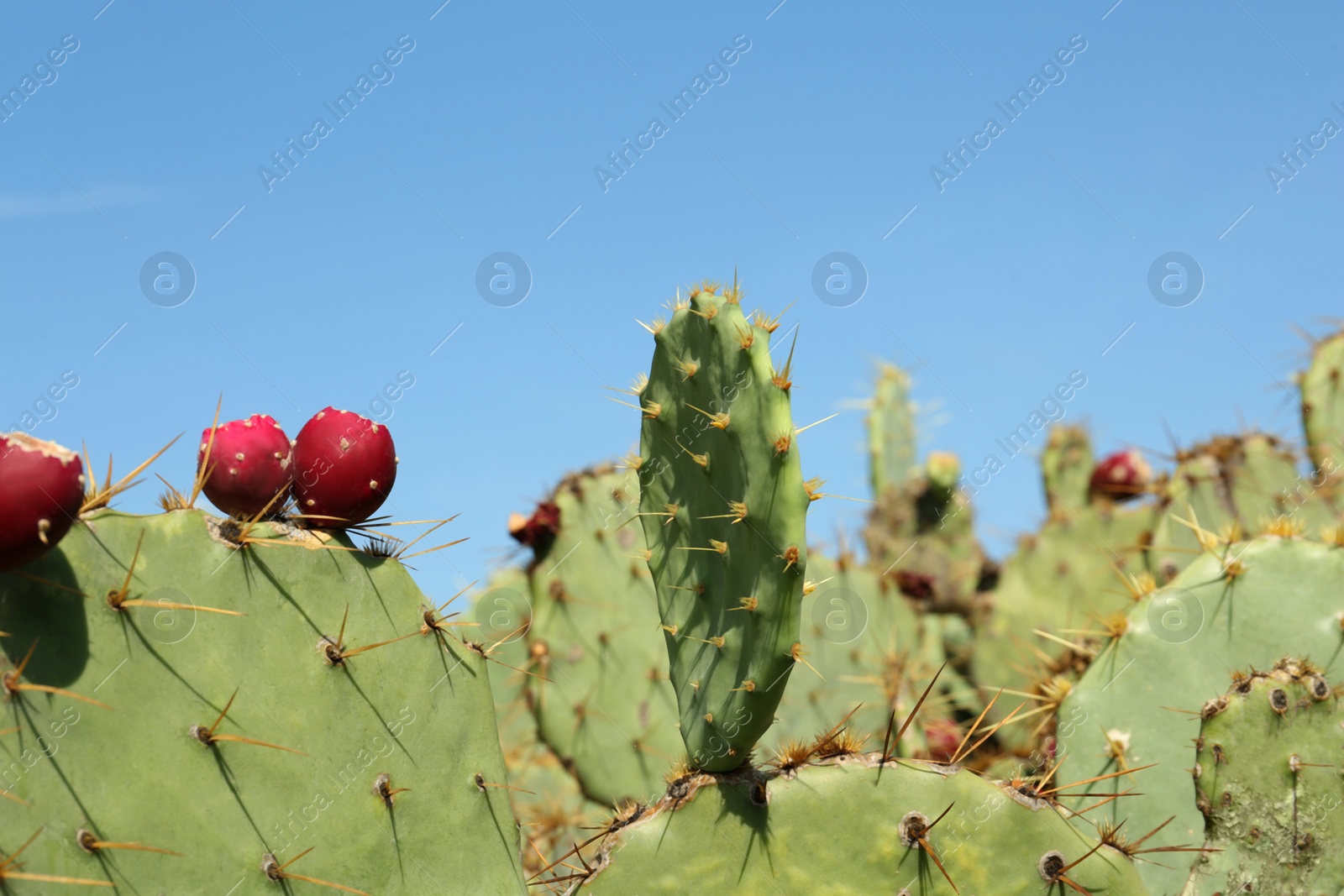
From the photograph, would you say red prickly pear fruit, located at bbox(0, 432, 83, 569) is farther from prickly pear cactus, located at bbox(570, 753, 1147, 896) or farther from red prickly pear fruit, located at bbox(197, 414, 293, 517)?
prickly pear cactus, located at bbox(570, 753, 1147, 896)

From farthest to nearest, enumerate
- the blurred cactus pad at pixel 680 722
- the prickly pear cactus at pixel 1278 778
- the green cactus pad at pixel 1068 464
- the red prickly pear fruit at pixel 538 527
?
the green cactus pad at pixel 1068 464 → the red prickly pear fruit at pixel 538 527 → the prickly pear cactus at pixel 1278 778 → the blurred cactus pad at pixel 680 722

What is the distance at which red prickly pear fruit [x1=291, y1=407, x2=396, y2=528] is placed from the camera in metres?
1.64

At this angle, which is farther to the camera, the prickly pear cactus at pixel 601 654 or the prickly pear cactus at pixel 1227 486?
the prickly pear cactus at pixel 1227 486

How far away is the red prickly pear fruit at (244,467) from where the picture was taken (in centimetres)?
157

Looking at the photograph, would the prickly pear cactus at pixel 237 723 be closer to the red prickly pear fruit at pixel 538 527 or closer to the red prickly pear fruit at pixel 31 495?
the red prickly pear fruit at pixel 31 495

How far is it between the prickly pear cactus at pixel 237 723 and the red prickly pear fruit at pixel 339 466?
62 mm

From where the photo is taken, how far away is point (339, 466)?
1.64 meters

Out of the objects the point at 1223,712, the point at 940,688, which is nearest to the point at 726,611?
the point at 1223,712

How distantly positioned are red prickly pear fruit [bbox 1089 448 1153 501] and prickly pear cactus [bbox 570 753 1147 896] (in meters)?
3.59

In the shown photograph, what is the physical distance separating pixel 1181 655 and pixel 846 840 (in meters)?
1.09

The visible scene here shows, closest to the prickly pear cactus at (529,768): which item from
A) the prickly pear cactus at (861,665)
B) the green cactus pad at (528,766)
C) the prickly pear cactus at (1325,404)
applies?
the green cactus pad at (528,766)

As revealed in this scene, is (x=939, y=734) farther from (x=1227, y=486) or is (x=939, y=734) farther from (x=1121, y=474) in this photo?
(x=1121, y=474)

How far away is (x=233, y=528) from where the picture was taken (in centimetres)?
154

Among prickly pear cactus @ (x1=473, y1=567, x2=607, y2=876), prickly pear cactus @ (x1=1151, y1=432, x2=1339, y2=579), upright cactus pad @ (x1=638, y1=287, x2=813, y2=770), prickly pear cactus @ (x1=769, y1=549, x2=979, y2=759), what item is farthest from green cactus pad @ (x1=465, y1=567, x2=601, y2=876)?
prickly pear cactus @ (x1=1151, y1=432, x2=1339, y2=579)
